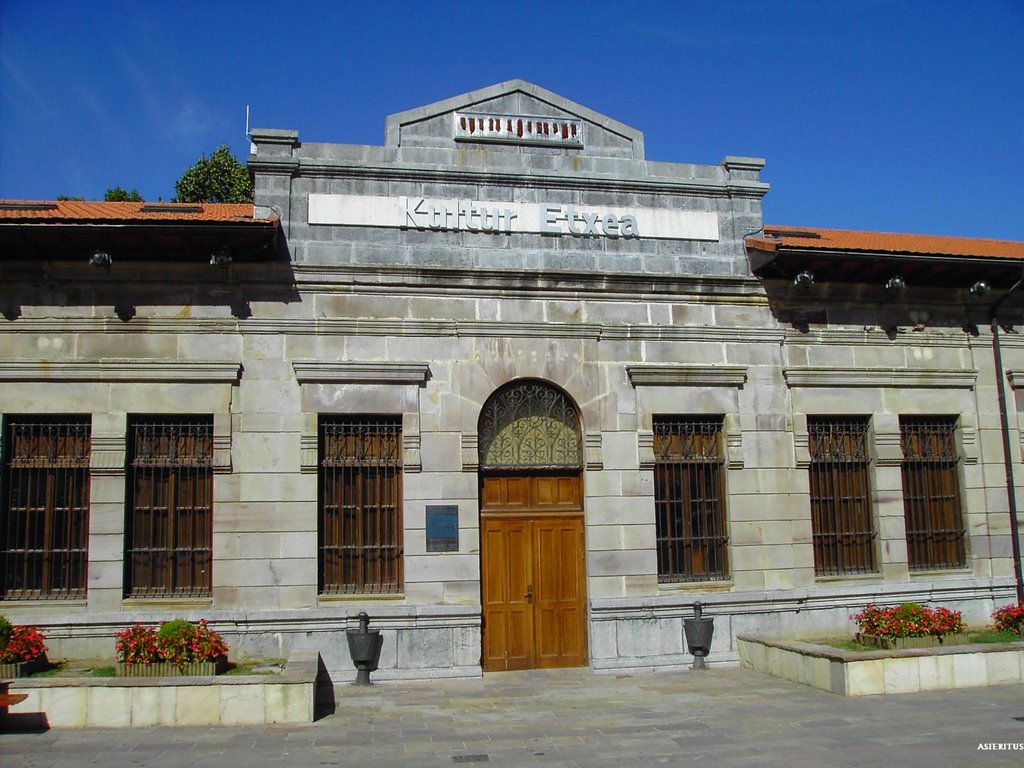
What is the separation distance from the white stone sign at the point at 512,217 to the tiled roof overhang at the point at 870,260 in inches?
44.0

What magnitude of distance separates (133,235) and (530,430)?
6.31 metres

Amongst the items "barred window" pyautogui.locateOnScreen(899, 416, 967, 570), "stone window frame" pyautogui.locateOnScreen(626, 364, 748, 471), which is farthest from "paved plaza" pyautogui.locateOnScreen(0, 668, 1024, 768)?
"barred window" pyautogui.locateOnScreen(899, 416, 967, 570)

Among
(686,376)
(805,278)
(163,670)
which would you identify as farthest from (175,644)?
(805,278)

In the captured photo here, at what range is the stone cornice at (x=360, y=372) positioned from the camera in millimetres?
13609

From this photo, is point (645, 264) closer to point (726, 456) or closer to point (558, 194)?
point (558, 194)

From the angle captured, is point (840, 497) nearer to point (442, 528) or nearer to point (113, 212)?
point (442, 528)

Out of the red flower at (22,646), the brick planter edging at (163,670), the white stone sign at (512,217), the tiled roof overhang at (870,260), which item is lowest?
the brick planter edging at (163,670)

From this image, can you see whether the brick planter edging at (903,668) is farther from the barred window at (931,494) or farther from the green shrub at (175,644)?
the green shrub at (175,644)

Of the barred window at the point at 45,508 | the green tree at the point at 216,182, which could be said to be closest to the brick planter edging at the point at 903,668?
the barred window at the point at 45,508

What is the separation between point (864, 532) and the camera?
15.3 meters

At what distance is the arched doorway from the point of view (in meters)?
13.9

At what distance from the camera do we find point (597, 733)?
10.3 m

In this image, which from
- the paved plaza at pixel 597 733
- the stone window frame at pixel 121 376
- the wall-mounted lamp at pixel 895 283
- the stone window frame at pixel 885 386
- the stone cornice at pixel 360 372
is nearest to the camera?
the paved plaza at pixel 597 733

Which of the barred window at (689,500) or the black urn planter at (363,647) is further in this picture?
the barred window at (689,500)
